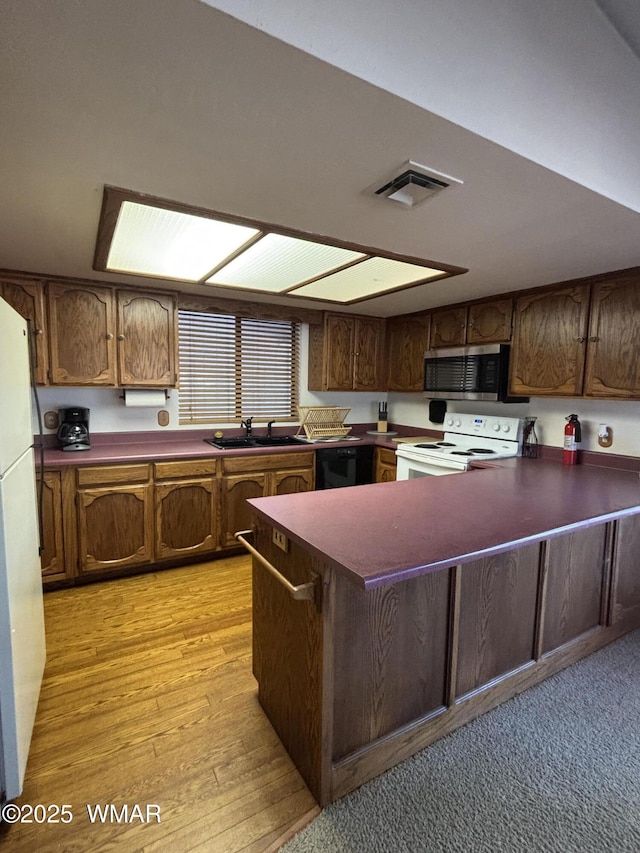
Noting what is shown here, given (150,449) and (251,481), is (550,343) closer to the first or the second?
(251,481)

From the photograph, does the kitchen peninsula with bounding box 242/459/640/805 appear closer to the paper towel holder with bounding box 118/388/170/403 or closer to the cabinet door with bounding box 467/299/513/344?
the cabinet door with bounding box 467/299/513/344

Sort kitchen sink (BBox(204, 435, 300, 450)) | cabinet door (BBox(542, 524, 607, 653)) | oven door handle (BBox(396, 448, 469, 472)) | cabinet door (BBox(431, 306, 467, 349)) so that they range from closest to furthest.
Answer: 1. cabinet door (BBox(542, 524, 607, 653))
2. oven door handle (BBox(396, 448, 469, 472))
3. cabinet door (BBox(431, 306, 467, 349))
4. kitchen sink (BBox(204, 435, 300, 450))

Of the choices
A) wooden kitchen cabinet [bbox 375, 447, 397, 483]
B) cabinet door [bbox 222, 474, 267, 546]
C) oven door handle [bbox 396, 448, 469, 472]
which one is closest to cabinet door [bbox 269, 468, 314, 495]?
cabinet door [bbox 222, 474, 267, 546]

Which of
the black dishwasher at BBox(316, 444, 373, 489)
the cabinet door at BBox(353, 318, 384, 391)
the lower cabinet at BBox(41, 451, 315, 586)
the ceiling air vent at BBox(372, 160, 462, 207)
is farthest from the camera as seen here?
the cabinet door at BBox(353, 318, 384, 391)

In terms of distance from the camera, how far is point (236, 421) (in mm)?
3869

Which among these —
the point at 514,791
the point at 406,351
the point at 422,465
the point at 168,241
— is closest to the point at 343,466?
the point at 422,465

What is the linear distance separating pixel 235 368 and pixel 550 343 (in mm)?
2567

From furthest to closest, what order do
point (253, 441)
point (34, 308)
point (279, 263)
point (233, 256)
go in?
point (253, 441) < point (34, 308) < point (279, 263) < point (233, 256)

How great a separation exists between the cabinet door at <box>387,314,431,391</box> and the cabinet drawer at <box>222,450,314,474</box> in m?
1.20

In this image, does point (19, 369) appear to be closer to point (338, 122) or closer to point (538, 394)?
point (338, 122)

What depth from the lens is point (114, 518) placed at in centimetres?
289

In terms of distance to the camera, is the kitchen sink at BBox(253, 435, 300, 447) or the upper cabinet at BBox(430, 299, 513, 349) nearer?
the upper cabinet at BBox(430, 299, 513, 349)

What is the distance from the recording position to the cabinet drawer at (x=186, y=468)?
302 cm

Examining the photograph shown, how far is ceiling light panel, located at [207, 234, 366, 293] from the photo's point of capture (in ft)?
6.80
